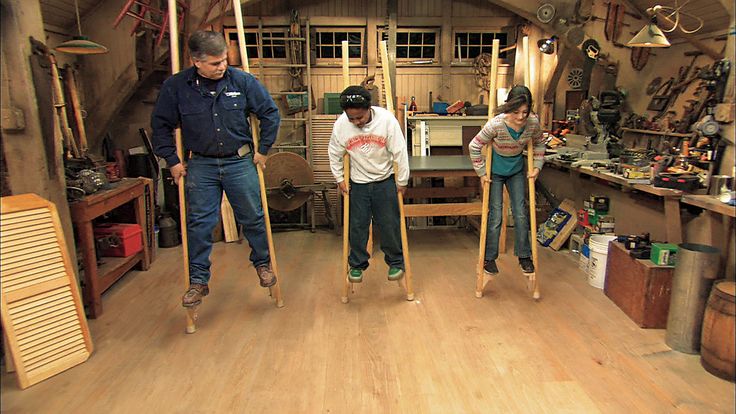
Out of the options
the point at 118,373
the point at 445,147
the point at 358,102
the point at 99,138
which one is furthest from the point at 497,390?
the point at 99,138

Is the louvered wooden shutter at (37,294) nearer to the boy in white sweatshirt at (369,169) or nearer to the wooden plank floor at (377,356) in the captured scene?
the wooden plank floor at (377,356)

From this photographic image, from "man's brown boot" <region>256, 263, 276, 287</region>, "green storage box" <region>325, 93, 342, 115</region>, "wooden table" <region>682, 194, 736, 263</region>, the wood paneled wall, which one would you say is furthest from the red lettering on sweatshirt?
the wood paneled wall

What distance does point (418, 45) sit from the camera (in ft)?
20.8

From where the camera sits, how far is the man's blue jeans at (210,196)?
2.92m

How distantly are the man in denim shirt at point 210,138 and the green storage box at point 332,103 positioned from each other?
3.01 m

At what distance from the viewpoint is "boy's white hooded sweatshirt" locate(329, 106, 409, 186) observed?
10.1 ft

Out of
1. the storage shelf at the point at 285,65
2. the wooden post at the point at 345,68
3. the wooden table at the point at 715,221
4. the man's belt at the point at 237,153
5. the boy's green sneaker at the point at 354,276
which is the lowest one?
the boy's green sneaker at the point at 354,276

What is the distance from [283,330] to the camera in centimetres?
298

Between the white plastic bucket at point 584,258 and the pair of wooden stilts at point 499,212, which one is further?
the white plastic bucket at point 584,258

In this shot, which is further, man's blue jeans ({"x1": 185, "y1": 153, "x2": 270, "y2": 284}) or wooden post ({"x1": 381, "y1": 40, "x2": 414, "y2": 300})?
wooden post ({"x1": 381, "y1": 40, "x2": 414, "y2": 300})

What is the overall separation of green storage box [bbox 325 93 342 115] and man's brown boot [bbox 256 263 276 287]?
3172mm

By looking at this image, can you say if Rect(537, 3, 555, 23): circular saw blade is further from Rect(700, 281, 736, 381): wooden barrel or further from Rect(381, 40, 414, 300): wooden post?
Rect(700, 281, 736, 381): wooden barrel

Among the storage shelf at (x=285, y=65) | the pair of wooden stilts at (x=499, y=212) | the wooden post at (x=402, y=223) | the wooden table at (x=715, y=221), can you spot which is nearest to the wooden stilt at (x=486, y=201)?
the pair of wooden stilts at (x=499, y=212)

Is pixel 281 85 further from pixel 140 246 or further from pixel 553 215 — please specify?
pixel 553 215
